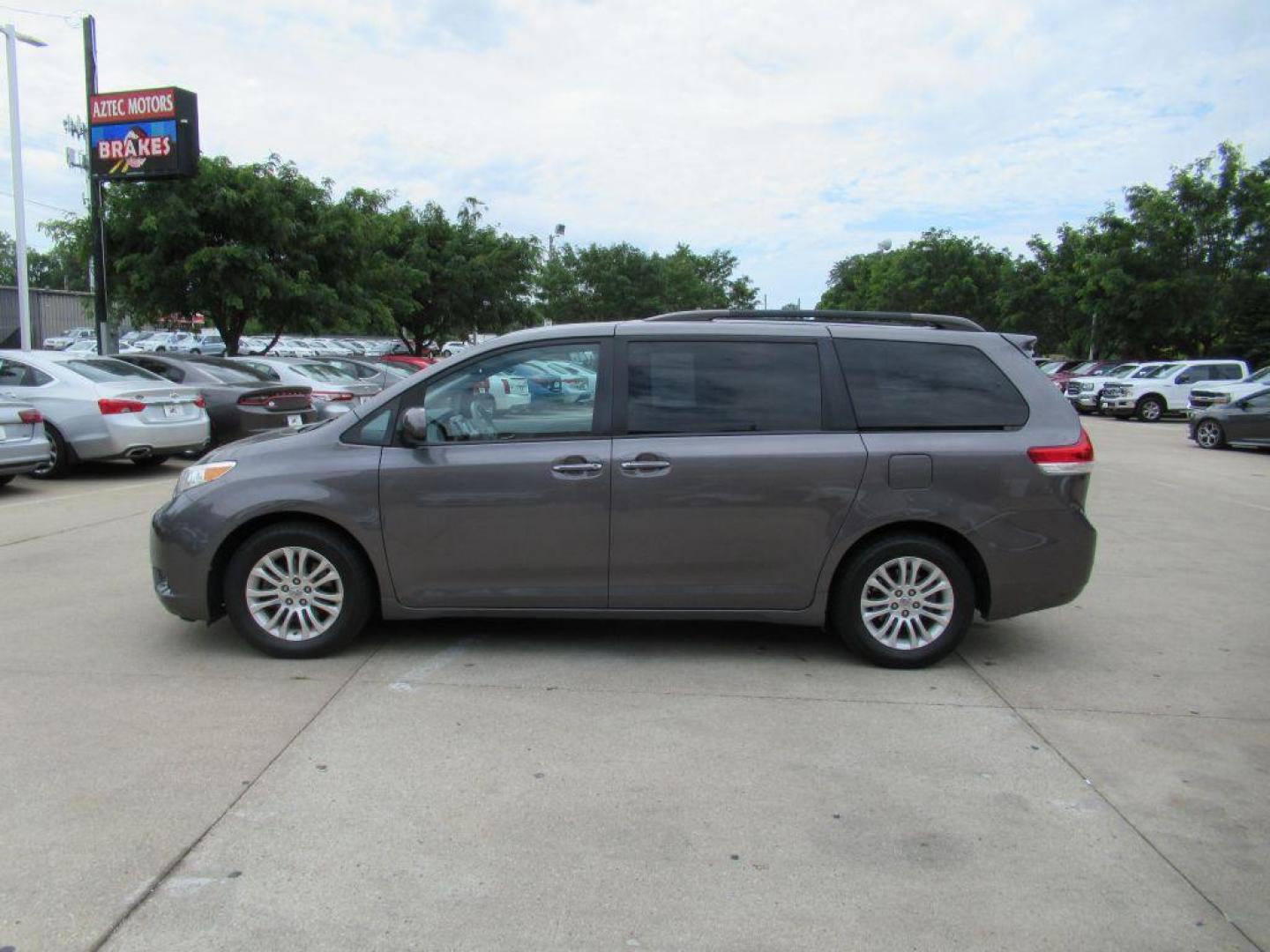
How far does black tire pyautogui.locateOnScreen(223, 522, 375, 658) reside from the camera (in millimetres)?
5117

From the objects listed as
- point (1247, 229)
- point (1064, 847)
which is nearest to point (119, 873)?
point (1064, 847)

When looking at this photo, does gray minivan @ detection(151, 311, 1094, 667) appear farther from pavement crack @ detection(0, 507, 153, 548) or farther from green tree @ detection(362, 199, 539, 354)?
green tree @ detection(362, 199, 539, 354)

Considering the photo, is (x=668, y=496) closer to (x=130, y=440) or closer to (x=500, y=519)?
(x=500, y=519)

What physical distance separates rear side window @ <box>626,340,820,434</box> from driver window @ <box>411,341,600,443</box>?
0.25 m

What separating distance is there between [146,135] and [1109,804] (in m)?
19.2

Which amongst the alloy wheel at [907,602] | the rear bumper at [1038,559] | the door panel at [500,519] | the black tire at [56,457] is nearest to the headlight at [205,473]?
the door panel at [500,519]

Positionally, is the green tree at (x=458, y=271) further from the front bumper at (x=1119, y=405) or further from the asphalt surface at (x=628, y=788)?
the asphalt surface at (x=628, y=788)

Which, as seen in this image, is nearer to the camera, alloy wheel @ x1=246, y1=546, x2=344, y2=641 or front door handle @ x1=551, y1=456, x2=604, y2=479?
front door handle @ x1=551, y1=456, x2=604, y2=479

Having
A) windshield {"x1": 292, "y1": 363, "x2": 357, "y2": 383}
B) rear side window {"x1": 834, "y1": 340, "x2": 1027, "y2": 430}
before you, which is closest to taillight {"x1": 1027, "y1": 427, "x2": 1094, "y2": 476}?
rear side window {"x1": 834, "y1": 340, "x2": 1027, "y2": 430}

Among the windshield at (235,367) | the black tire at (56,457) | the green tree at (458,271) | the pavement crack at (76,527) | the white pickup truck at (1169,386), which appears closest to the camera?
the pavement crack at (76,527)

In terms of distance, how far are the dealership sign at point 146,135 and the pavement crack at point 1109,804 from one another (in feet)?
57.1

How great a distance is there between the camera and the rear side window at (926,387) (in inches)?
204

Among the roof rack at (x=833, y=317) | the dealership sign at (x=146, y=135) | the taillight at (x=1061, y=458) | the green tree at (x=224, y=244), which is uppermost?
the dealership sign at (x=146, y=135)

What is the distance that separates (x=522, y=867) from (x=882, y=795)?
138 centimetres
